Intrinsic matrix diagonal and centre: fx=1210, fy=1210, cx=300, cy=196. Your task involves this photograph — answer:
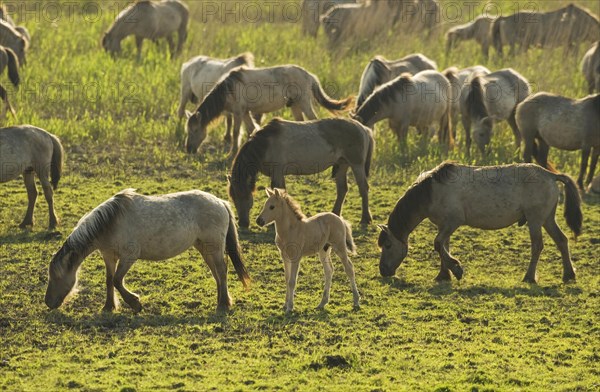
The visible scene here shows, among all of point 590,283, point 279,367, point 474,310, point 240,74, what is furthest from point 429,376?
point 240,74

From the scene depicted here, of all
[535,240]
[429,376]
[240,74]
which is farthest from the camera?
[240,74]

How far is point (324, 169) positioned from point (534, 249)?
3232 millimetres

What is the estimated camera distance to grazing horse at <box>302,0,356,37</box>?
27.7 metres

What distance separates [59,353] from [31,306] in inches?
60.0

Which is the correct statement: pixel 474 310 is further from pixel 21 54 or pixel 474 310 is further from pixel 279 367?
pixel 21 54

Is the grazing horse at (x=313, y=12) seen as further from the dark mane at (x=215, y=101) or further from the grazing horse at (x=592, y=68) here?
the dark mane at (x=215, y=101)

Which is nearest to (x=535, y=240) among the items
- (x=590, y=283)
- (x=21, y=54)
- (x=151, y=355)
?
(x=590, y=283)

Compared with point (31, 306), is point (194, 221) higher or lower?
higher

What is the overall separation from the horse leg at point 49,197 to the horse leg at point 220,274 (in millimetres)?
3687

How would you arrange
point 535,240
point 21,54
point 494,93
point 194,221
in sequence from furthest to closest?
point 21,54 < point 494,93 < point 535,240 < point 194,221

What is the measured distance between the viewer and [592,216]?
16031 mm

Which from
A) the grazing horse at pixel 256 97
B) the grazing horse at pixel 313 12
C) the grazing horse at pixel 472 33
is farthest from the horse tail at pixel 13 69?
the grazing horse at pixel 472 33

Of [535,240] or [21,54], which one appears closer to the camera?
[535,240]

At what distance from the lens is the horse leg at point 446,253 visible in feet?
41.7
